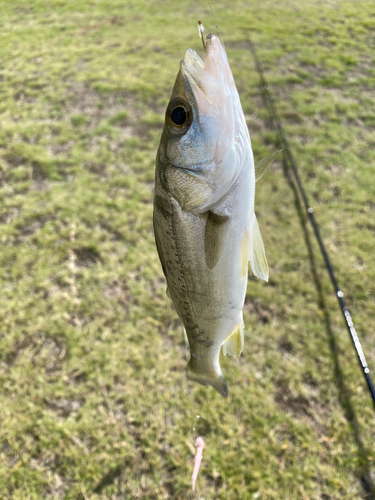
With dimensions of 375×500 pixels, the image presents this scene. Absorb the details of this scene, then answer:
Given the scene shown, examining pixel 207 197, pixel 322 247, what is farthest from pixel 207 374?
pixel 322 247

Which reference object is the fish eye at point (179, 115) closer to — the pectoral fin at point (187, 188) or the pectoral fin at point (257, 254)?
the pectoral fin at point (187, 188)

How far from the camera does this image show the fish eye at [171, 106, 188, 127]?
40.0 inches

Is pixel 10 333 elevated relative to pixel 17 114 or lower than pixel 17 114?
lower

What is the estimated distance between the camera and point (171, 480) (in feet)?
7.56

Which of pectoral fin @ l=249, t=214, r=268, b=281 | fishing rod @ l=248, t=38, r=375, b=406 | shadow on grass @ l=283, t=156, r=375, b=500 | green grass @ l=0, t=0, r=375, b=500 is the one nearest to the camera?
pectoral fin @ l=249, t=214, r=268, b=281

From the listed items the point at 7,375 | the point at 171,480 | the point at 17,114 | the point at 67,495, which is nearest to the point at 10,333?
the point at 7,375

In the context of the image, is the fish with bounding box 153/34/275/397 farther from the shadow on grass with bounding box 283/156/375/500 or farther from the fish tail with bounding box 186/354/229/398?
the shadow on grass with bounding box 283/156/375/500

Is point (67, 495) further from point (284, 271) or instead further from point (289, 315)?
point (284, 271)

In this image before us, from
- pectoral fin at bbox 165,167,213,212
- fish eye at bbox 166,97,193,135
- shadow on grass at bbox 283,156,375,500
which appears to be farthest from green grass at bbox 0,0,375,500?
fish eye at bbox 166,97,193,135

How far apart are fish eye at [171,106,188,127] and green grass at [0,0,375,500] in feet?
7.62

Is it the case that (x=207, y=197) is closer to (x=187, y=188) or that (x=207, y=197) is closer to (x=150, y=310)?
(x=187, y=188)

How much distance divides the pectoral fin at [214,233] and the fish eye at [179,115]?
0.31 m

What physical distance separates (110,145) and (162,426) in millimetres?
3926

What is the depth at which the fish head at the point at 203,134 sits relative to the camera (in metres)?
0.96
